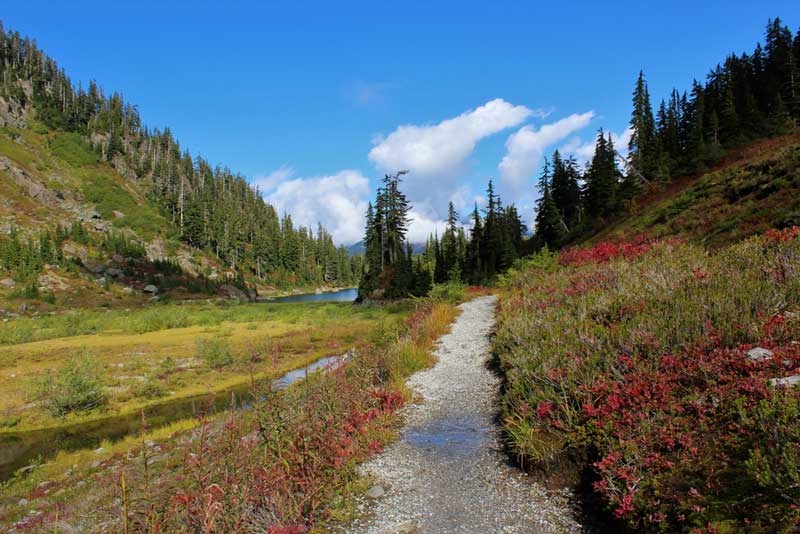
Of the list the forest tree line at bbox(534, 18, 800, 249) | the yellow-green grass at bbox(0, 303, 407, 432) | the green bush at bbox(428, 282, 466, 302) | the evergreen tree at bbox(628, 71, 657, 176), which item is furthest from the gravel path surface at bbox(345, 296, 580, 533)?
the evergreen tree at bbox(628, 71, 657, 176)

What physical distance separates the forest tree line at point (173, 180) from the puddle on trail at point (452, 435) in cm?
10455

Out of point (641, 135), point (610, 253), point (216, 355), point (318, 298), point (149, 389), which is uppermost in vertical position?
point (641, 135)

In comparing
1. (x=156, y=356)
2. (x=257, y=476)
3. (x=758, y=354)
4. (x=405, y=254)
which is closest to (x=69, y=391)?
(x=156, y=356)

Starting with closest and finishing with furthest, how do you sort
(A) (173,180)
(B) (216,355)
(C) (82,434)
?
(C) (82,434) → (B) (216,355) → (A) (173,180)

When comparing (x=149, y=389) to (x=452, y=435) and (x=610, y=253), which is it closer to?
(x=452, y=435)

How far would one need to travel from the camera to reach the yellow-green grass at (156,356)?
52.1 feet

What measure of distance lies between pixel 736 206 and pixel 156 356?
3199cm

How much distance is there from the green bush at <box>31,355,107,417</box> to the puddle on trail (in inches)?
594

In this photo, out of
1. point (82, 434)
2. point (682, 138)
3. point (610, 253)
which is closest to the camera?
point (82, 434)

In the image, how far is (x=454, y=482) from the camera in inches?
213

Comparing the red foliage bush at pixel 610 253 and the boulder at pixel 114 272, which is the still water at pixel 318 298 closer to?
the boulder at pixel 114 272

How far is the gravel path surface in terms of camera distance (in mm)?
4492

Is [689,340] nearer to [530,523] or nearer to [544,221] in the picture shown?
[530,523]

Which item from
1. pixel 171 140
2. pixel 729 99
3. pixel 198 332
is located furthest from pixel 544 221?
pixel 171 140
